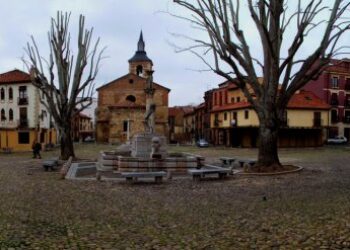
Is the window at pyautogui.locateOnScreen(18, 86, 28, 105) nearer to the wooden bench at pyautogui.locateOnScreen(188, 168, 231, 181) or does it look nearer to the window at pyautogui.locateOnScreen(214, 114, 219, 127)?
the window at pyautogui.locateOnScreen(214, 114, 219, 127)

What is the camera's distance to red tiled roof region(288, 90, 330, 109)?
172 ft

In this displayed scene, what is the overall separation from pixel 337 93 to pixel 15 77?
42.4 meters

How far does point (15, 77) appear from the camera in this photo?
50.6 metres

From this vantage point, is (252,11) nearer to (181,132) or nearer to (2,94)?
(2,94)

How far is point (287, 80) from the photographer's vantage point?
57.7 ft

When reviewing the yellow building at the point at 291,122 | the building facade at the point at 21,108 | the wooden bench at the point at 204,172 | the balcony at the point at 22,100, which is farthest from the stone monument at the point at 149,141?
the balcony at the point at 22,100

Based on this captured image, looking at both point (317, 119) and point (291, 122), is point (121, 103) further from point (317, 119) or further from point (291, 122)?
point (317, 119)

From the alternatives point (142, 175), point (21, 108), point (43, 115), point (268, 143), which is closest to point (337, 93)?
point (43, 115)

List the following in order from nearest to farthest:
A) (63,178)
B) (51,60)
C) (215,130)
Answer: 1. (63,178)
2. (51,60)
3. (215,130)

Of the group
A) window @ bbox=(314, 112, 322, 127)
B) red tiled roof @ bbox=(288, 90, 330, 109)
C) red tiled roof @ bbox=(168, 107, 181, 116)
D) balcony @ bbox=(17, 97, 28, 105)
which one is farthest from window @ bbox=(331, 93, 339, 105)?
red tiled roof @ bbox=(168, 107, 181, 116)

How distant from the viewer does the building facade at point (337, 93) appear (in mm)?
60344

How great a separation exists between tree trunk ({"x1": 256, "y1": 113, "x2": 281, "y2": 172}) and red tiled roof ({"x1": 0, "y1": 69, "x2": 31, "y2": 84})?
1483 inches

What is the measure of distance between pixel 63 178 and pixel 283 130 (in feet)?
130

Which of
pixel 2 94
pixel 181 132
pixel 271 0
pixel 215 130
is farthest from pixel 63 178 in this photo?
pixel 181 132
